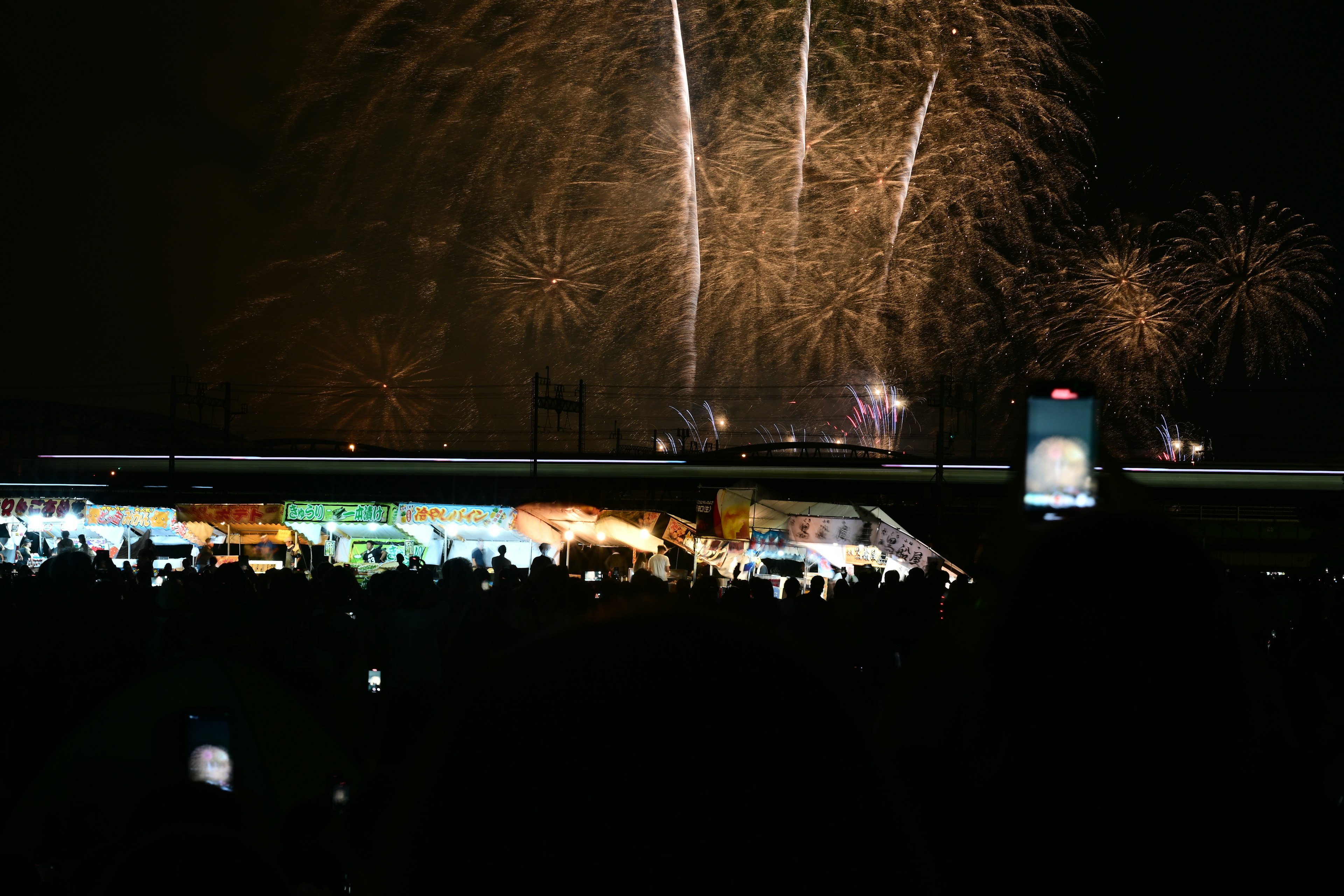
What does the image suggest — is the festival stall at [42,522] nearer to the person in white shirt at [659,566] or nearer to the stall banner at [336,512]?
the stall banner at [336,512]

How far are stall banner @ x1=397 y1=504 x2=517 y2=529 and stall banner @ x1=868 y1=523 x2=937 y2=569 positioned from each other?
7.34 metres

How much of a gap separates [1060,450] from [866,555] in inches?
563

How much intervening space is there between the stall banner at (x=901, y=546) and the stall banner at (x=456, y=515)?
24.1 feet

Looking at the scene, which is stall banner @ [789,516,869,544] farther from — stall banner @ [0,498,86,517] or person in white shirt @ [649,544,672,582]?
stall banner @ [0,498,86,517]

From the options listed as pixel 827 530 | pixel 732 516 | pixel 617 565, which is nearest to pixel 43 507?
pixel 617 565

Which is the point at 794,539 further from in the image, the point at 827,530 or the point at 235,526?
the point at 235,526

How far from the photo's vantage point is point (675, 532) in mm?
18219

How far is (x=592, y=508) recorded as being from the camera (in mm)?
19406

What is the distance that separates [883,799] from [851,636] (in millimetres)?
7938

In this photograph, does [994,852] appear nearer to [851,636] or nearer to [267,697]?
[267,697]

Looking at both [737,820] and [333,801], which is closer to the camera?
[737,820]

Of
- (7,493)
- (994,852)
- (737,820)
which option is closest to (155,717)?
(994,852)

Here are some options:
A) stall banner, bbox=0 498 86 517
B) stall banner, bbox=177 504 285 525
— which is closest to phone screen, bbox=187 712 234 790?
stall banner, bbox=177 504 285 525

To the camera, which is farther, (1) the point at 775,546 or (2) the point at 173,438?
(2) the point at 173,438
